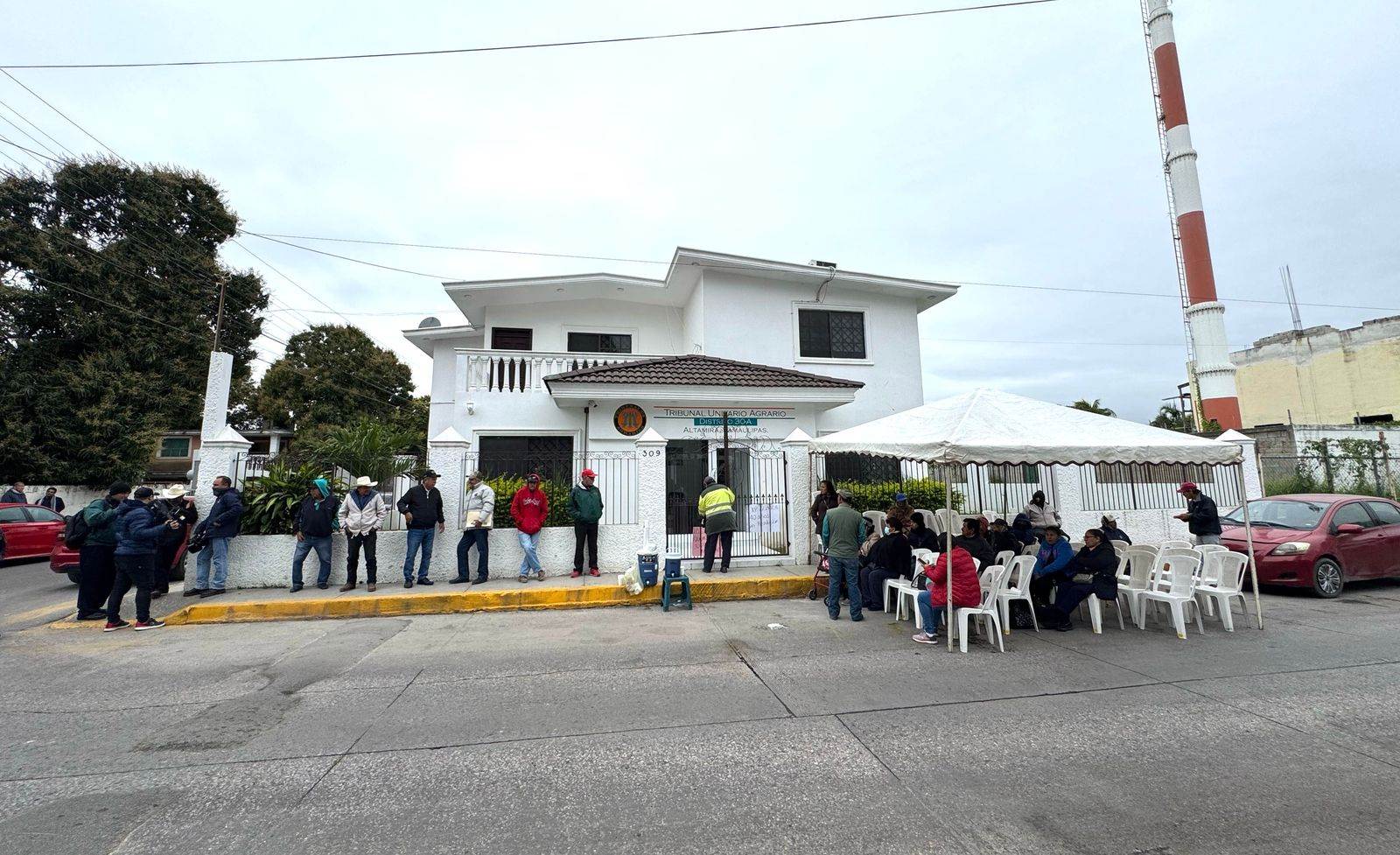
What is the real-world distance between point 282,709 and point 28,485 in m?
22.0

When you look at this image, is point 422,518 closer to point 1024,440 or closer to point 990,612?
point 990,612

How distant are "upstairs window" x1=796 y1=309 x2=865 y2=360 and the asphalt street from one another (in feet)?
34.0

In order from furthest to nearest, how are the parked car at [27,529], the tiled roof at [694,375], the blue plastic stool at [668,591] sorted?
the parked car at [27,529] → the tiled roof at [694,375] → the blue plastic stool at [668,591]

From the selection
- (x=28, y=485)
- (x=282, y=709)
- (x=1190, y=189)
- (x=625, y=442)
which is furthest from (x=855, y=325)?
(x=28, y=485)

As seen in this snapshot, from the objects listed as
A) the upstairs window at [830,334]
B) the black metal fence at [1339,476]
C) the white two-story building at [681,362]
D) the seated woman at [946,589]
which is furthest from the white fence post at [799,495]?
the black metal fence at [1339,476]

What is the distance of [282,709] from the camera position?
464cm

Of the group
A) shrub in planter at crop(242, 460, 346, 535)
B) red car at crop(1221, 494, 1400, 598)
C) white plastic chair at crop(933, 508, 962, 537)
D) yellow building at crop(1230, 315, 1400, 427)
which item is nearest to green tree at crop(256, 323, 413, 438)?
shrub in planter at crop(242, 460, 346, 535)

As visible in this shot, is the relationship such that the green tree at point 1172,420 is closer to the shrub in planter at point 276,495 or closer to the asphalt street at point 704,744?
the asphalt street at point 704,744

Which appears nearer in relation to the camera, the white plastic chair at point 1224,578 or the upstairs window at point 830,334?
the white plastic chair at point 1224,578

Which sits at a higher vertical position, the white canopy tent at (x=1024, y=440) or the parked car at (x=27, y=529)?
the white canopy tent at (x=1024, y=440)

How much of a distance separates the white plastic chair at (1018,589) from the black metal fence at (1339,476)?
42.4ft

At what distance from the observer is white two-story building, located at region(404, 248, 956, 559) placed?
1245cm

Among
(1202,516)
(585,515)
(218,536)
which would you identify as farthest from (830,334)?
(218,536)

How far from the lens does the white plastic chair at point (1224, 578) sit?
6.73 m
